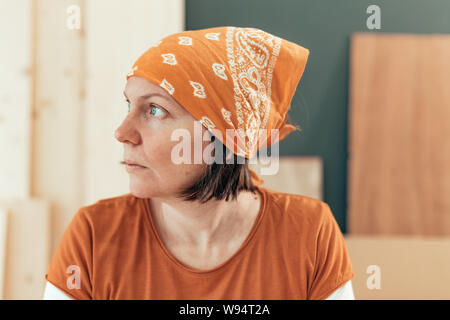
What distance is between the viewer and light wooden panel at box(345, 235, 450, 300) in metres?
1.41

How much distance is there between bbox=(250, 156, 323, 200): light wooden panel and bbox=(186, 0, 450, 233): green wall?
0.04m

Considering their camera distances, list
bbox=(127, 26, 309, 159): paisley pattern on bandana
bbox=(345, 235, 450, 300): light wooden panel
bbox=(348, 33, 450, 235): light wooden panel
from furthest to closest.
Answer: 1. bbox=(348, 33, 450, 235): light wooden panel
2. bbox=(345, 235, 450, 300): light wooden panel
3. bbox=(127, 26, 309, 159): paisley pattern on bandana

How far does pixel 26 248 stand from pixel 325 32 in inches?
54.1

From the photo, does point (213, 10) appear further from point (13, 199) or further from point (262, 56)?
point (13, 199)

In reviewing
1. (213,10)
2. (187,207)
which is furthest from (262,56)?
(213,10)

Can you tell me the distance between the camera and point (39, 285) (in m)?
1.45

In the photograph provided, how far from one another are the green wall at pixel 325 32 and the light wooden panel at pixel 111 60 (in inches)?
5.3

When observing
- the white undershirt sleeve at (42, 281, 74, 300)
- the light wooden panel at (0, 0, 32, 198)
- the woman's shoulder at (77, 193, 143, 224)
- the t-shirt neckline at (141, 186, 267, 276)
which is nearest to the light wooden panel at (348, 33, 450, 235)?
the t-shirt neckline at (141, 186, 267, 276)

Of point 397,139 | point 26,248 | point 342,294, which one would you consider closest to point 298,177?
point 397,139

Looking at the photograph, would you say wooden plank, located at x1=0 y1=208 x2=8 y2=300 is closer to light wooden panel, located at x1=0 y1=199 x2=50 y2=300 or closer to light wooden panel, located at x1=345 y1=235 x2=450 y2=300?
light wooden panel, located at x1=0 y1=199 x2=50 y2=300

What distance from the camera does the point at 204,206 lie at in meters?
0.92

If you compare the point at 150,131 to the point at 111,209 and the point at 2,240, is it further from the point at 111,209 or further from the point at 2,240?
the point at 2,240

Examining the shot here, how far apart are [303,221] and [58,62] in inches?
42.4

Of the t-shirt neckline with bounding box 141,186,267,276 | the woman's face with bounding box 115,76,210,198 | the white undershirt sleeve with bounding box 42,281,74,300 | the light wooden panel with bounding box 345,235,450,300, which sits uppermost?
the woman's face with bounding box 115,76,210,198
